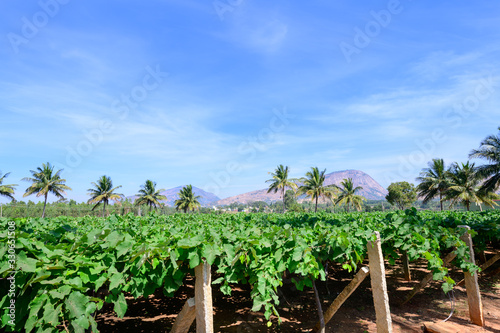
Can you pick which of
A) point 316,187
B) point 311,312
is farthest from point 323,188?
point 311,312

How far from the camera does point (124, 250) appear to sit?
2.72 m

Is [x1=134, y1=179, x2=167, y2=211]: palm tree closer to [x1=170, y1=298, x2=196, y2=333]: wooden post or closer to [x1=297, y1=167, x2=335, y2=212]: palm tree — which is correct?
[x1=297, y1=167, x2=335, y2=212]: palm tree

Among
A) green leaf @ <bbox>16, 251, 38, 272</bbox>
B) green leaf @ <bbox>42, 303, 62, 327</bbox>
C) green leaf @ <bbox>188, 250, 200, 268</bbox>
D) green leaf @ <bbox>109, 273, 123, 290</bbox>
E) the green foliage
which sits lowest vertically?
green leaf @ <bbox>42, 303, 62, 327</bbox>

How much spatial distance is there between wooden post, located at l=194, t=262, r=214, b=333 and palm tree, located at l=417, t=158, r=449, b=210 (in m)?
40.7

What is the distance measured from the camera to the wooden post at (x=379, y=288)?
371 cm

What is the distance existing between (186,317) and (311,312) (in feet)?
13.0

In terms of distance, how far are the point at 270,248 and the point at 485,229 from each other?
235 inches

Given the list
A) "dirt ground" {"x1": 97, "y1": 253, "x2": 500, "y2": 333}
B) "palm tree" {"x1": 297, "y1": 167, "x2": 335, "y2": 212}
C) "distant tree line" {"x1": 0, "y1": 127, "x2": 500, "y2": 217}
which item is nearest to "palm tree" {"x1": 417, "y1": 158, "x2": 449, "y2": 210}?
"distant tree line" {"x1": 0, "y1": 127, "x2": 500, "y2": 217}

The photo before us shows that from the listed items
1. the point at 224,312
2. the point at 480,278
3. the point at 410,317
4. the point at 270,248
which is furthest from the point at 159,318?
the point at 480,278

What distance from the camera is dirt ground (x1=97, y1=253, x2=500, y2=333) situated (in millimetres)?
5266

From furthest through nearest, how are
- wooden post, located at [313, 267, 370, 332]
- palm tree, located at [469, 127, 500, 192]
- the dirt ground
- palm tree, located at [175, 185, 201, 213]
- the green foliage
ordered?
the green foliage
palm tree, located at [175, 185, 201, 213]
palm tree, located at [469, 127, 500, 192]
the dirt ground
wooden post, located at [313, 267, 370, 332]

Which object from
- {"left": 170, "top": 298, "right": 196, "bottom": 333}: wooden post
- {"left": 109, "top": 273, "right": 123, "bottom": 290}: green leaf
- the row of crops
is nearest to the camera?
the row of crops

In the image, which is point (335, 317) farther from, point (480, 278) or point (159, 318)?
point (480, 278)

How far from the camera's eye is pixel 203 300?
2.96 m
